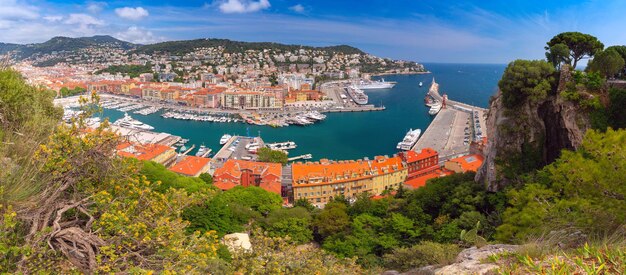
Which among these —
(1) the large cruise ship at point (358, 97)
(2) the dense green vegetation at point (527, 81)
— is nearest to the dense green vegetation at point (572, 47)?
(2) the dense green vegetation at point (527, 81)

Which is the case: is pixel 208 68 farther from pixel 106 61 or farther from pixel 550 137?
pixel 550 137

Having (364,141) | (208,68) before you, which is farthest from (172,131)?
(208,68)

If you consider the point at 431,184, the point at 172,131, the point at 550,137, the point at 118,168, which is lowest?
the point at 172,131

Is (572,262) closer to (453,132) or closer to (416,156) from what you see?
(416,156)

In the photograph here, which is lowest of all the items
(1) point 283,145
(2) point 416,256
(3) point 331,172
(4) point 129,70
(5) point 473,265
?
(1) point 283,145

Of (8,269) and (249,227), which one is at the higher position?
(8,269)

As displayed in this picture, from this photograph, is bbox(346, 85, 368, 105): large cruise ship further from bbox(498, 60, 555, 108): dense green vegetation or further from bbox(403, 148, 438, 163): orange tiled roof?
bbox(498, 60, 555, 108): dense green vegetation

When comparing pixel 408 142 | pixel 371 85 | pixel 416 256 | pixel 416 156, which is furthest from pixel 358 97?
pixel 416 256

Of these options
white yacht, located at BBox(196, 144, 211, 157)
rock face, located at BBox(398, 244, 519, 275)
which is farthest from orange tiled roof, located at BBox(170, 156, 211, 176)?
rock face, located at BBox(398, 244, 519, 275)
